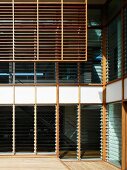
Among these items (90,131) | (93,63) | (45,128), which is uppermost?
(93,63)

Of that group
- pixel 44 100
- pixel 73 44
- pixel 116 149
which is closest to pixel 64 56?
pixel 73 44

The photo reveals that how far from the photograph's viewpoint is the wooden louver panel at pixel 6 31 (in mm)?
11555

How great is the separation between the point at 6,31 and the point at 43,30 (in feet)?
3.23

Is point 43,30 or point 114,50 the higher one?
point 43,30

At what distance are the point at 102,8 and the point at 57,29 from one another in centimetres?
264

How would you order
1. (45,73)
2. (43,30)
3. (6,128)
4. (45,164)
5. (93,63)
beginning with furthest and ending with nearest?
(93,63), (45,73), (6,128), (45,164), (43,30)

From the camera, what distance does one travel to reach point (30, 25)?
1161cm

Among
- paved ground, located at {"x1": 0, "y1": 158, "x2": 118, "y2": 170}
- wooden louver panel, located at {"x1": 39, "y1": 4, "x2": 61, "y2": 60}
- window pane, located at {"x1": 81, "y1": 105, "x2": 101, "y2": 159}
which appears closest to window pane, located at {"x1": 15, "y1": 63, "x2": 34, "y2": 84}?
window pane, located at {"x1": 81, "y1": 105, "x2": 101, "y2": 159}

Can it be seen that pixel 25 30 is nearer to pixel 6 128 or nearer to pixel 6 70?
pixel 6 70

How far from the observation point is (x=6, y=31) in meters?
11.7

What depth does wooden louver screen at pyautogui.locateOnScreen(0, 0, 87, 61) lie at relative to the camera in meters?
11.5

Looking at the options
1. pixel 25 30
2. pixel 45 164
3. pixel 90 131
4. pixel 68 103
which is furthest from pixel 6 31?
pixel 90 131

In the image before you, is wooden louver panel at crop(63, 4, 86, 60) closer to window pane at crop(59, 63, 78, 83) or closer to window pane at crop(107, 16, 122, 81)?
window pane at crop(107, 16, 122, 81)

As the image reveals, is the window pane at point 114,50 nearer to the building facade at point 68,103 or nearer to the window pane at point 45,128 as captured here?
the building facade at point 68,103
